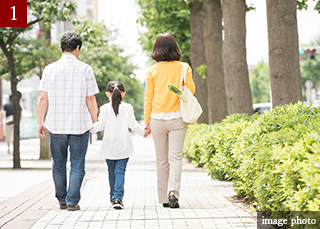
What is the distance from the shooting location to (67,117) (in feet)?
18.8

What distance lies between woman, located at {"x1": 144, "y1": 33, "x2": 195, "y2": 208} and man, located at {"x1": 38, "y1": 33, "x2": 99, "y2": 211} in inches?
29.9

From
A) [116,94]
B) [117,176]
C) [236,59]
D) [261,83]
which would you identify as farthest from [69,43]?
[261,83]

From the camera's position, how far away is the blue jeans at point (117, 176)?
242 inches

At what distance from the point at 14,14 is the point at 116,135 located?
25.3ft

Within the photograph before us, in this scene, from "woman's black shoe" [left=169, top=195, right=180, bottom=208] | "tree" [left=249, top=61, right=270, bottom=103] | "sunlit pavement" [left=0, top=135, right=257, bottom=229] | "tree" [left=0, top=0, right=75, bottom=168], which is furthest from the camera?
"tree" [left=249, top=61, right=270, bottom=103]

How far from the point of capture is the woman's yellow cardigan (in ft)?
19.7

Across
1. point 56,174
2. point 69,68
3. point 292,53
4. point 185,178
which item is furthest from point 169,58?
point 185,178

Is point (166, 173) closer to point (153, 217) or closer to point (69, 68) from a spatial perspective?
point (153, 217)

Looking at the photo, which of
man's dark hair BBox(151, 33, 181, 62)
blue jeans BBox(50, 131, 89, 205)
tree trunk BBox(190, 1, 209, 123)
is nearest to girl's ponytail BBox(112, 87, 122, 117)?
blue jeans BBox(50, 131, 89, 205)

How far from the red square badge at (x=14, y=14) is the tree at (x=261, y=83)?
60616 mm

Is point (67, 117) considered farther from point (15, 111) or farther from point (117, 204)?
point (15, 111)

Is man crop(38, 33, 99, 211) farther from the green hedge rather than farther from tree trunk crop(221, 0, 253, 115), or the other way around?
tree trunk crop(221, 0, 253, 115)

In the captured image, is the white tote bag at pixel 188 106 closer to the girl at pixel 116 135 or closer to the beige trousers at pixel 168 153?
the beige trousers at pixel 168 153

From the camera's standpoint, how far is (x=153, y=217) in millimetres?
5301
